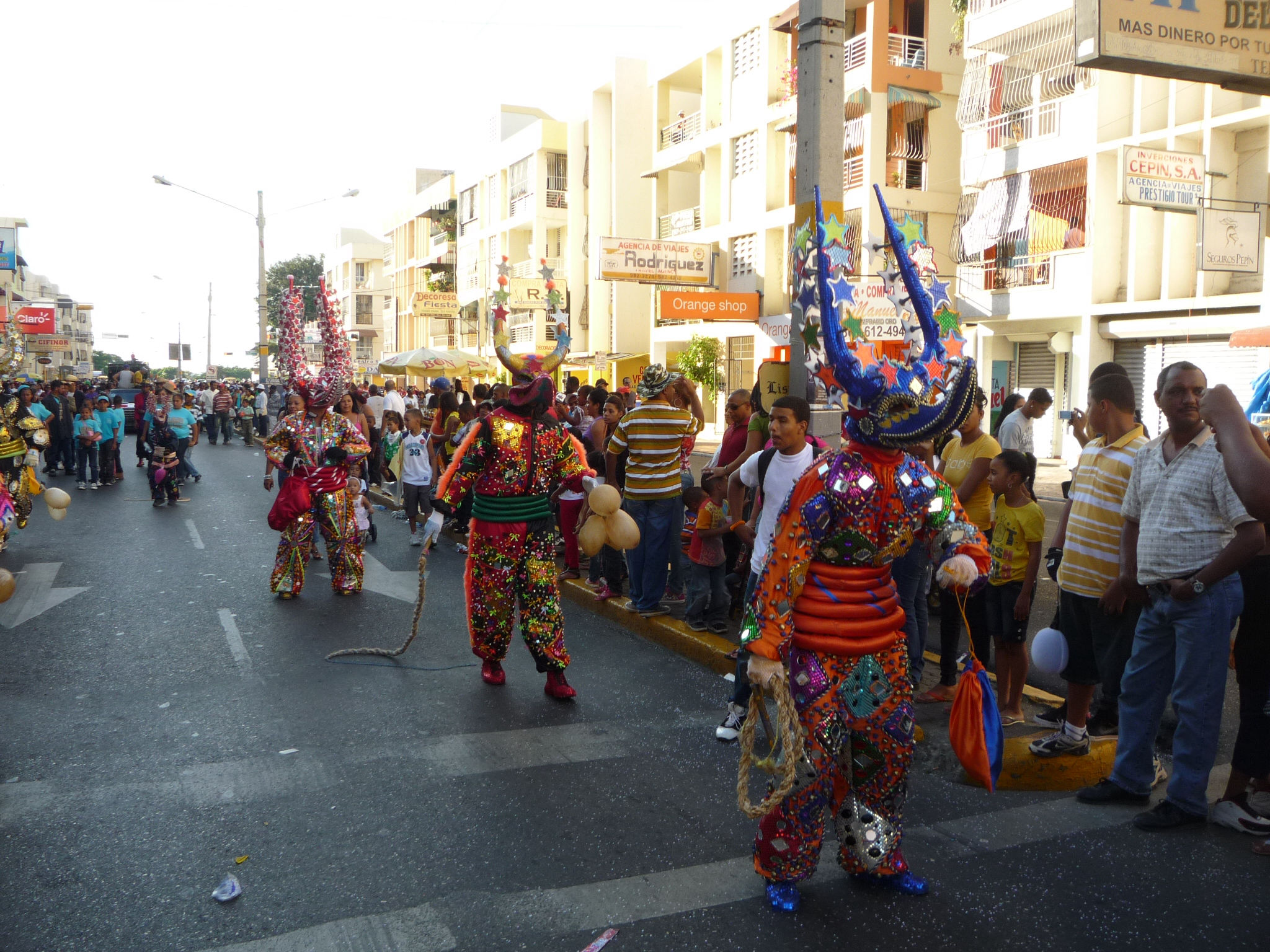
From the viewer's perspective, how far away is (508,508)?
243 inches

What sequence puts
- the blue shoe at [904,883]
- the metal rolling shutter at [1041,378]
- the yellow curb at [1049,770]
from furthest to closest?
the metal rolling shutter at [1041,378], the yellow curb at [1049,770], the blue shoe at [904,883]

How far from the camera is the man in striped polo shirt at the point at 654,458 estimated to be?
290 inches

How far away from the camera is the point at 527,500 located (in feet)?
20.3

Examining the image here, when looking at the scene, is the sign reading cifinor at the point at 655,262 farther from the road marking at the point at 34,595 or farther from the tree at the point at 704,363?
the road marking at the point at 34,595

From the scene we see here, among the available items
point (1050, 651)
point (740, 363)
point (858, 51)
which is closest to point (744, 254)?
point (740, 363)

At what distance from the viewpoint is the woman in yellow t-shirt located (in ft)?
18.9

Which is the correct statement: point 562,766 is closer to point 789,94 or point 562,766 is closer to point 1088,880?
point 1088,880

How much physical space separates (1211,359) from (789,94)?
42.3ft

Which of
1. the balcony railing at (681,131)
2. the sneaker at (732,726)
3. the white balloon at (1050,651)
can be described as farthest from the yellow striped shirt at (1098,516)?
the balcony railing at (681,131)

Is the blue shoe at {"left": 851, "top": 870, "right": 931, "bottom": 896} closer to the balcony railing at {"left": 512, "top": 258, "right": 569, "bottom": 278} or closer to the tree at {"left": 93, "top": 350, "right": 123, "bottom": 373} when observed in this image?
the balcony railing at {"left": 512, "top": 258, "right": 569, "bottom": 278}

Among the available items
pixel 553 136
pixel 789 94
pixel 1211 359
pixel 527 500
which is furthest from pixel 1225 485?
pixel 553 136

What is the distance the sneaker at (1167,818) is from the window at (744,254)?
26169 millimetres

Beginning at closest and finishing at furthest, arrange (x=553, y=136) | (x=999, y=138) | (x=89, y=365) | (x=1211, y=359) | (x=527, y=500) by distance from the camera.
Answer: (x=527, y=500)
(x=1211, y=359)
(x=999, y=138)
(x=553, y=136)
(x=89, y=365)

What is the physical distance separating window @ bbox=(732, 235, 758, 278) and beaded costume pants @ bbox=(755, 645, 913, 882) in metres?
26.7
